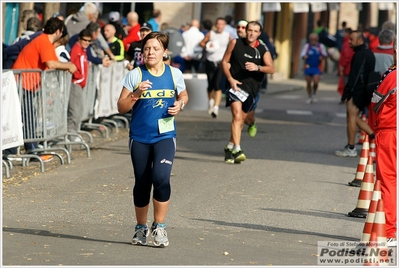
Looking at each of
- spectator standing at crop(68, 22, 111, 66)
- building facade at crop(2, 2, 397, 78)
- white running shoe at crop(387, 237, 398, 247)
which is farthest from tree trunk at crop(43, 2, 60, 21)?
white running shoe at crop(387, 237, 398, 247)

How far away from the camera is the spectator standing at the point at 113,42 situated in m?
19.7

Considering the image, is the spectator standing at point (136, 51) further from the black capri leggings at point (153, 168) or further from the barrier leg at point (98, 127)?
the black capri leggings at point (153, 168)

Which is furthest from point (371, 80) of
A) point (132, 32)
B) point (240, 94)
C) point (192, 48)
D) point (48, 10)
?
point (192, 48)

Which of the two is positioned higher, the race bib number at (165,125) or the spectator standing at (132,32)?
the race bib number at (165,125)

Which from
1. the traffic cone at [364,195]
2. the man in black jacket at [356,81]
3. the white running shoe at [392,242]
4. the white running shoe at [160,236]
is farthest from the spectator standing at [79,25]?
the white running shoe at [392,242]

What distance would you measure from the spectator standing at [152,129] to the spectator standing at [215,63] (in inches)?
507

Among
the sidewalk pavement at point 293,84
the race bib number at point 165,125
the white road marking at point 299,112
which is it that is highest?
the race bib number at point 165,125

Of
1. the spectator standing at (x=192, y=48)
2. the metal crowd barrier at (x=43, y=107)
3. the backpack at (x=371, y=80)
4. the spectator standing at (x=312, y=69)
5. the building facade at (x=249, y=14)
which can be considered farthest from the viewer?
the spectator standing at (x=312, y=69)

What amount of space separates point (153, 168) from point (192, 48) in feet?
61.5

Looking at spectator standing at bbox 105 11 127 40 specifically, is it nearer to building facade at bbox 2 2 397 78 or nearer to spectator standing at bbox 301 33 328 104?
building facade at bbox 2 2 397 78

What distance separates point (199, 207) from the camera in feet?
33.8

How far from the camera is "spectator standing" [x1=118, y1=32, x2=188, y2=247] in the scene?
8266 millimetres

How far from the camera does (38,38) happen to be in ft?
45.2

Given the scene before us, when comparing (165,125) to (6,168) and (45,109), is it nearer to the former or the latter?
(6,168)
